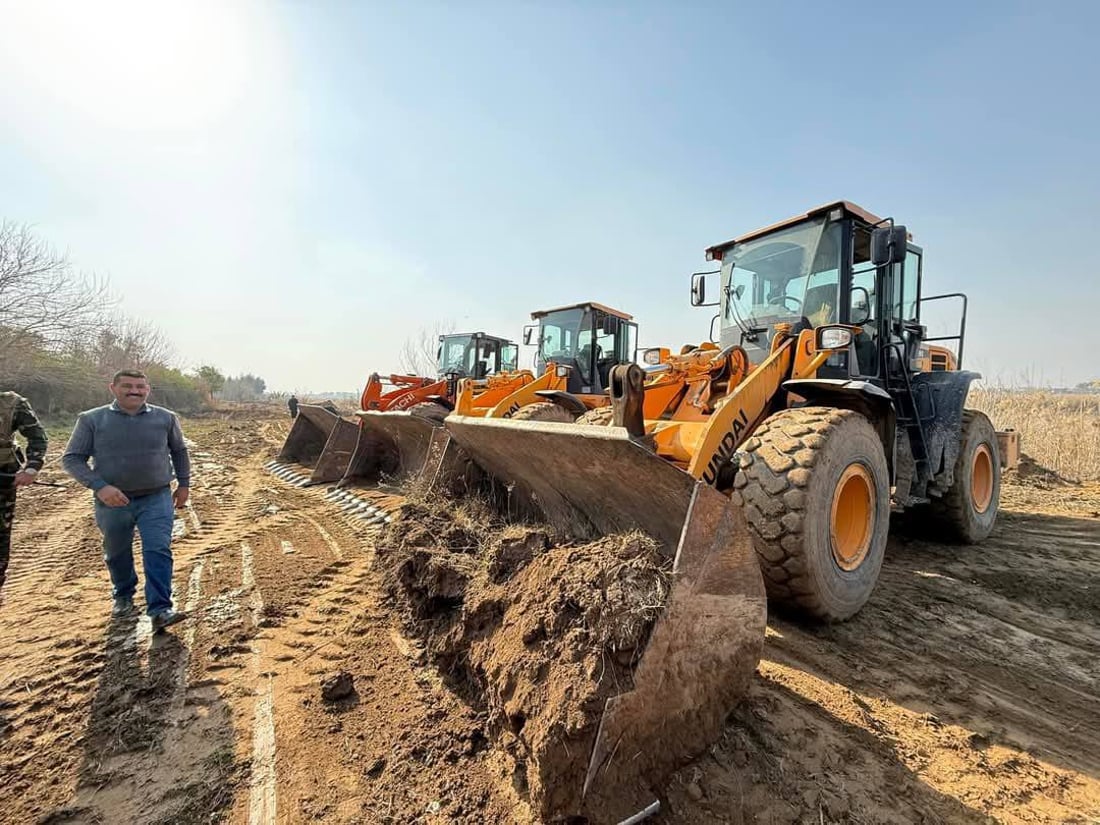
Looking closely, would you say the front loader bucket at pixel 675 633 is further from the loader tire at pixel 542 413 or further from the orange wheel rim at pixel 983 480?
the orange wheel rim at pixel 983 480

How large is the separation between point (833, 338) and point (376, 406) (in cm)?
917

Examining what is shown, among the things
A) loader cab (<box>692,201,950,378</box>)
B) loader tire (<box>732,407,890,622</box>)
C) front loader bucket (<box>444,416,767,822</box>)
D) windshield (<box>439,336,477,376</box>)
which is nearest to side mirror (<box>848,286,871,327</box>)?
loader cab (<box>692,201,950,378</box>)

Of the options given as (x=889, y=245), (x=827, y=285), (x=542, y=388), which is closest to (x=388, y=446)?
(x=542, y=388)

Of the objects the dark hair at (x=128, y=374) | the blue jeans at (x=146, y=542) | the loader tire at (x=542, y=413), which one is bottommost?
the blue jeans at (x=146, y=542)

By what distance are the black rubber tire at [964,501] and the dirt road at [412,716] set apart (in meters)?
1.10

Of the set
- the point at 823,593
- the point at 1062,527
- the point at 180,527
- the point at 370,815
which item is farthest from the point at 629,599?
the point at 1062,527

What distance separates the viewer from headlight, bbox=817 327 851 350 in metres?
3.64

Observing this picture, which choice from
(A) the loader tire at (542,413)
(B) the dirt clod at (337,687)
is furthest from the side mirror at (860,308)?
(B) the dirt clod at (337,687)

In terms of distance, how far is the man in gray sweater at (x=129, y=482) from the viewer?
3.34 m

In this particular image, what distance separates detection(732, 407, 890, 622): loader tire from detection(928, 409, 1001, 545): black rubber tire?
261cm

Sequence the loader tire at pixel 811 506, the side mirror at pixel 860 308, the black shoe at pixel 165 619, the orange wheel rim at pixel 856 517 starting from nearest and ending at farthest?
the loader tire at pixel 811 506
the black shoe at pixel 165 619
the orange wheel rim at pixel 856 517
the side mirror at pixel 860 308

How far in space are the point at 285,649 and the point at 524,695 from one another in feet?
5.94

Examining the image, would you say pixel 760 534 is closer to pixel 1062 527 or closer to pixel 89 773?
pixel 89 773

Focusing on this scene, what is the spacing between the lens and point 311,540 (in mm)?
5230
